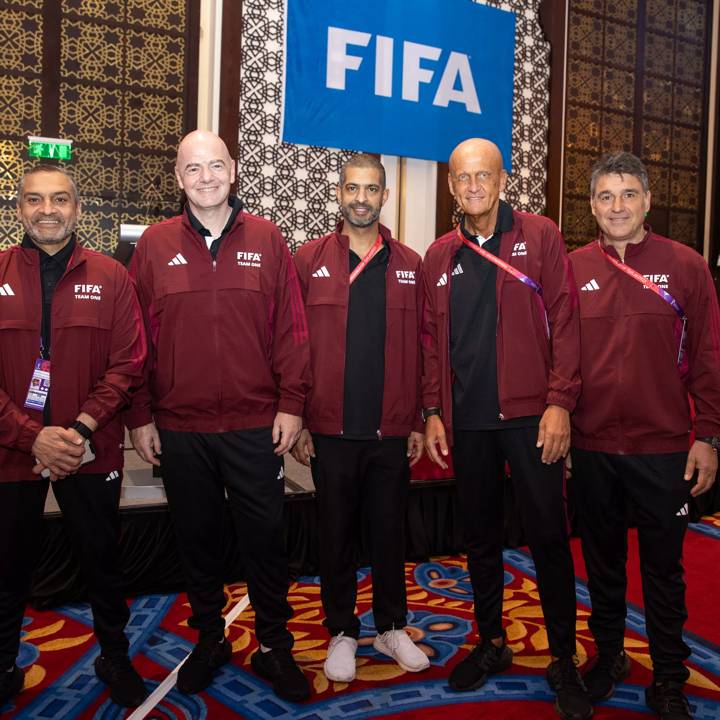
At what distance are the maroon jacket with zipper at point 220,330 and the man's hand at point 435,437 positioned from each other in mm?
414

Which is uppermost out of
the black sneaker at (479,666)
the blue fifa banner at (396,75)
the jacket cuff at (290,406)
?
the blue fifa banner at (396,75)

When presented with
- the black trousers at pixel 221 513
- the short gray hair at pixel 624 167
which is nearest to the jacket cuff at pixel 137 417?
the black trousers at pixel 221 513

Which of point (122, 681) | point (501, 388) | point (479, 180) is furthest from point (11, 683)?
point (479, 180)

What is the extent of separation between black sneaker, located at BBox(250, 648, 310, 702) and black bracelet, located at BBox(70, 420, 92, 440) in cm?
89

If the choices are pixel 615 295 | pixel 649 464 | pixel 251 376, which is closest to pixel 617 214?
pixel 615 295

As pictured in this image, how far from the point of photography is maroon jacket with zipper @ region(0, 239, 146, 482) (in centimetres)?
200

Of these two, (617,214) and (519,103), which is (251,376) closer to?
(617,214)

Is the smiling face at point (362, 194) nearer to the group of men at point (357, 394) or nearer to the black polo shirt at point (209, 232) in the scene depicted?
the group of men at point (357, 394)

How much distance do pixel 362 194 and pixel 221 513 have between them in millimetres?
1114

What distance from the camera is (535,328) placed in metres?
2.10

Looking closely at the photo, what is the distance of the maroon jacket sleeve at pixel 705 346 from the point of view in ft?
6.63

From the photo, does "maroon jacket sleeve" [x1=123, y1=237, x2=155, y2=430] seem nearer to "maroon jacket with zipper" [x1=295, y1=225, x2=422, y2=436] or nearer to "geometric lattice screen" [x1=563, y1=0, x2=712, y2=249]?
"maroon jacket with zipper" [x1=295, y1=225, x2=422, y2=436]

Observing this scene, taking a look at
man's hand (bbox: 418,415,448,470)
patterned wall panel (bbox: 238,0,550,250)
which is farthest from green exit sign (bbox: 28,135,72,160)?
man's hand (bbox: 418,415,448,470)

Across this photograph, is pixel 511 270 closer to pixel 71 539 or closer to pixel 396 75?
pixel 71 539
